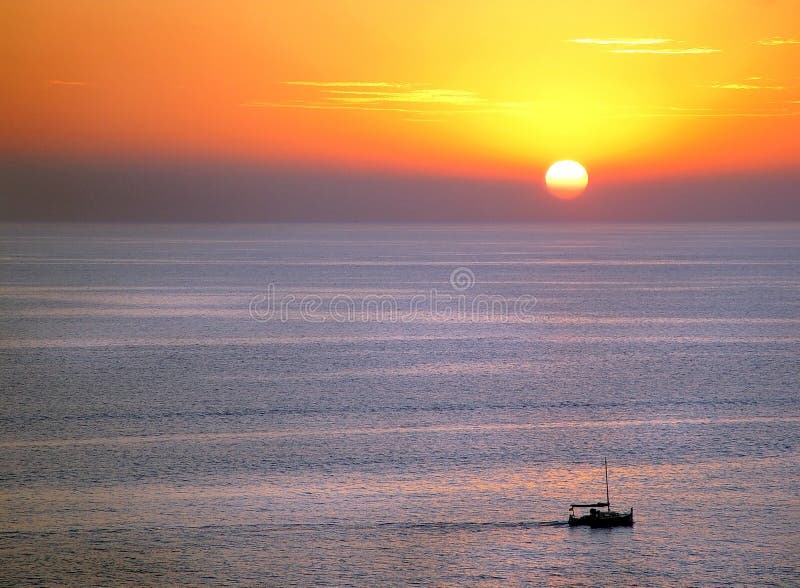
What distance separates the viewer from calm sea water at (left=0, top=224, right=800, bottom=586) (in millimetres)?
38250

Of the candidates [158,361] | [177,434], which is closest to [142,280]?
[158,361]

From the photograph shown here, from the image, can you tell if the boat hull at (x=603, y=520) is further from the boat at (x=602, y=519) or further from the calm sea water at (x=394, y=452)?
the calm sea water at (x=394, y=452)

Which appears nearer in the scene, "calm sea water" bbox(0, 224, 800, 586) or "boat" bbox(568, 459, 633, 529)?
"calm sea water" bbox(0, 224, 800, 586)

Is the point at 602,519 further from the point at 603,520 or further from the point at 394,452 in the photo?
the point at 394,452

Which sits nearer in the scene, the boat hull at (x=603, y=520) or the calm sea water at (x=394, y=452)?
the calm sea water at (x=394, y=452)

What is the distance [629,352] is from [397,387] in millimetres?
27151

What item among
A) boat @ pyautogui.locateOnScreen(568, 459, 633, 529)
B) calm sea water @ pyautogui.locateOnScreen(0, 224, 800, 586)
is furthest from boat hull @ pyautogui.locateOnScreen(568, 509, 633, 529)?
calm sea water @ pyautogui.locateOnScreen(0, 224, 800, 586)

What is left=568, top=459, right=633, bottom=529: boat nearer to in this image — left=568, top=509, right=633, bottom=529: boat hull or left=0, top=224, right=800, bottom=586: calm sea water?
left=568, top=509, right=633, bottom=529: boat hull

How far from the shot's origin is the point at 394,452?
168 feet

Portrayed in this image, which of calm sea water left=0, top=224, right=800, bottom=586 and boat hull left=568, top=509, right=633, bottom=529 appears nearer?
calm sea water left=0, top=224, right=800, bottom=586

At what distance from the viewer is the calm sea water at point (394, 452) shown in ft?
125

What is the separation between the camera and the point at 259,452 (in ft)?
168

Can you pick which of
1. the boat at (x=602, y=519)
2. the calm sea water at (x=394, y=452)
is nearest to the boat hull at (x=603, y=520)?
the boat at (x=602, y=519)

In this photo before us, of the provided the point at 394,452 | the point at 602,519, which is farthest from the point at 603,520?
the point at 394,452
